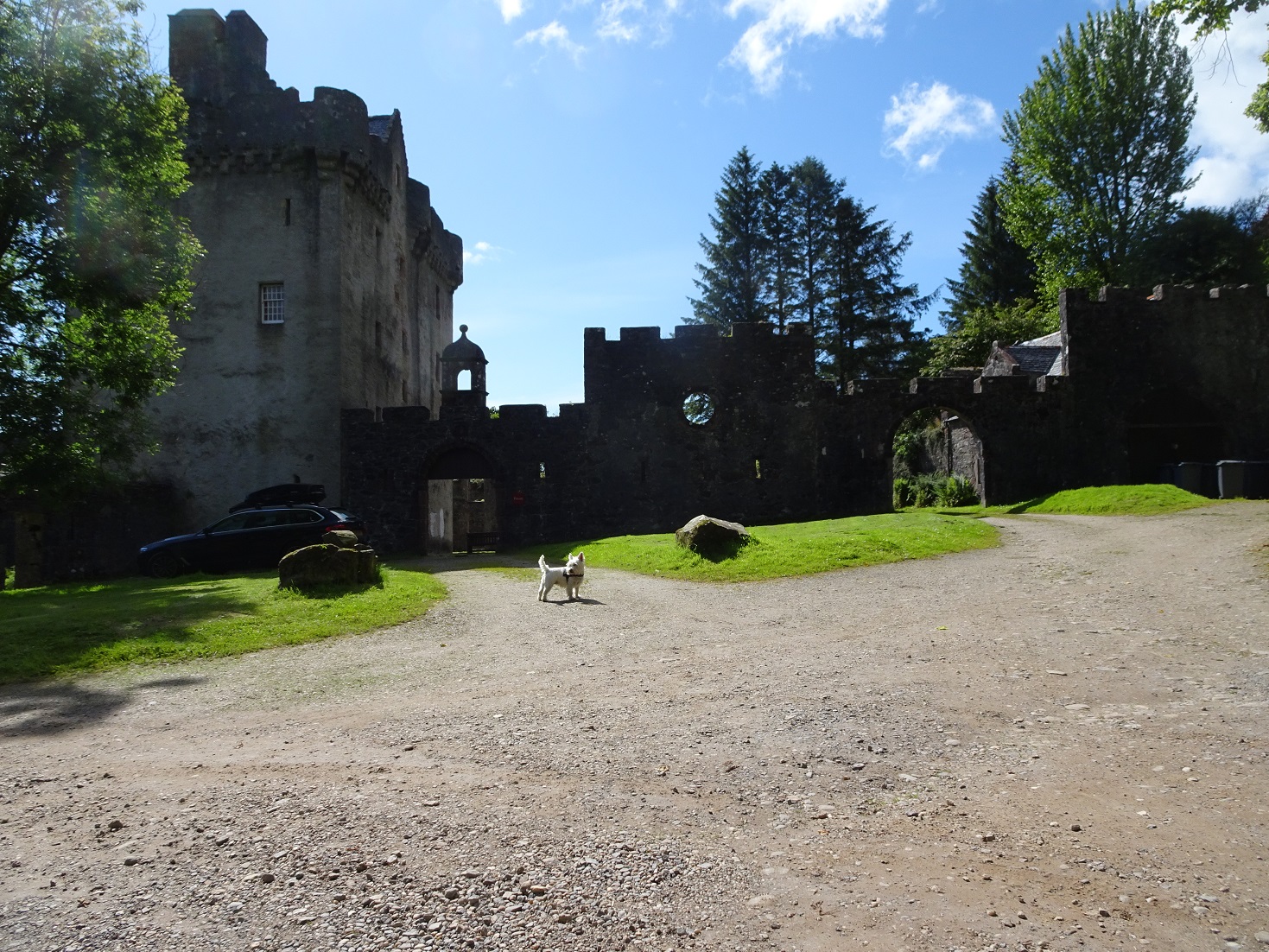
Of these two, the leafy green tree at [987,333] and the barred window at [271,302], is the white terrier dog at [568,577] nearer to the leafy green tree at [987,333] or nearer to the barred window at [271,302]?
the barred window at [271,302]

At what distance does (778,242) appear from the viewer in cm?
4984

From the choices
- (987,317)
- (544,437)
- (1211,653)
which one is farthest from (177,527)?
(987,317)

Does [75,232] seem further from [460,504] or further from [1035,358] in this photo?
[1035,358]

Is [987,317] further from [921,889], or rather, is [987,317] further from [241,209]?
[921,889]

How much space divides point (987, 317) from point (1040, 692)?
4099 centimetres

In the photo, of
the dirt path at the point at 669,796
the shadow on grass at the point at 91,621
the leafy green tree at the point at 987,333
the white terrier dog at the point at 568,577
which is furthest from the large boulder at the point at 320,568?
the leafy green tree at the point at 987,333

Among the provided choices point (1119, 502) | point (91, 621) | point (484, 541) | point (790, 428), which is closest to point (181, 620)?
point (91, 621)

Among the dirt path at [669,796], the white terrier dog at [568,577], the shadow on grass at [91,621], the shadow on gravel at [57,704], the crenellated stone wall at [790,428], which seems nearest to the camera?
the dirt path at [669,796]

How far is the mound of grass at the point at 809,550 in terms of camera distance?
15.8m

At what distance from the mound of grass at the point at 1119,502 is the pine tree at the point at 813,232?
2609 centimetres

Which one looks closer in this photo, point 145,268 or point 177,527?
point 145,268

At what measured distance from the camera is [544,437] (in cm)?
2789

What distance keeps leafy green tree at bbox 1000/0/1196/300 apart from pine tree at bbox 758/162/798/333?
41.8ft

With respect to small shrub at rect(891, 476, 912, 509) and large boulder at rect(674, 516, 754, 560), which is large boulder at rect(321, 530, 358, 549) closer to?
large boulder at rect(674, 516, 754, 560)
